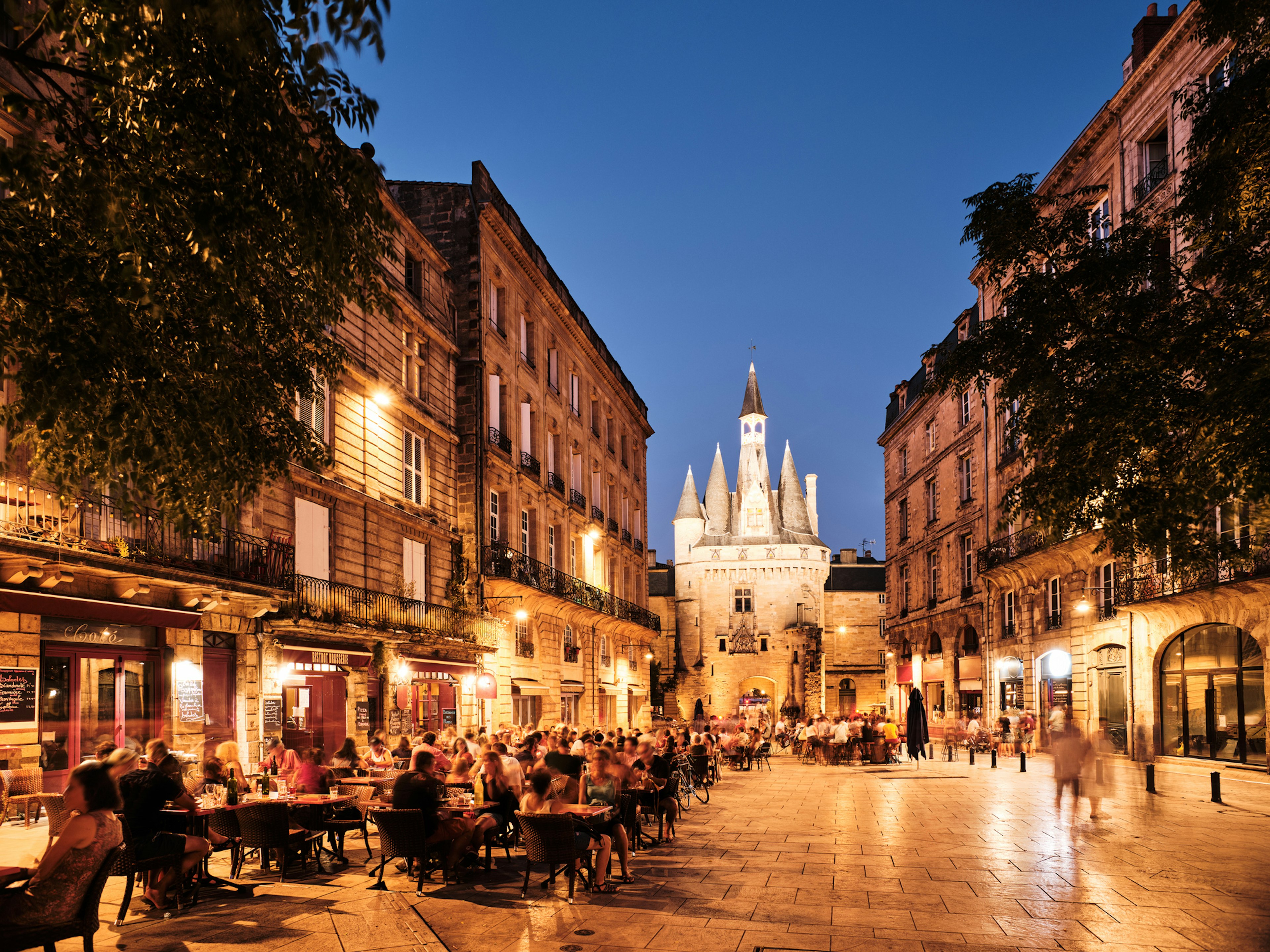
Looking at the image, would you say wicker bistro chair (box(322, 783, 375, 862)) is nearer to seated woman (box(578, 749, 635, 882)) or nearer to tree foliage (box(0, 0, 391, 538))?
seated woman (box(578, 749, 635, 882))

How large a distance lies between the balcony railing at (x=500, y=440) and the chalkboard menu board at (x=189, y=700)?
12.4 m

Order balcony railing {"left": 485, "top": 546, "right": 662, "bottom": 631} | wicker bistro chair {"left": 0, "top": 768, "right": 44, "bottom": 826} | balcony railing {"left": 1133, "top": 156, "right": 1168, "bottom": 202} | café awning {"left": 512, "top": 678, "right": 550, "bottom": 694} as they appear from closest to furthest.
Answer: wicker bistro chair {"left": 0, "top": 768, "right": 44, "bottom": 826} → balcony railing {"left": 1133, "top": 156, "right": 1168, "bottom": 202} → balcony railing {"left": 485, "top": 546, "right": 662, "bottom": 631} → café awning {"left": 512, "top": 678, "right": 550, "bottom": 694}

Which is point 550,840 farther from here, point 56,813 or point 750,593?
point 750,593

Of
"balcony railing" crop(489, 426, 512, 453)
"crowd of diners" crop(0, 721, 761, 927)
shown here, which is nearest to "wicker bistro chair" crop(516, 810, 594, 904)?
"crowd of diners" crop(0, 721, 761, 927)

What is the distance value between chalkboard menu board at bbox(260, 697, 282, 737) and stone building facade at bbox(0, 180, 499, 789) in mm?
34

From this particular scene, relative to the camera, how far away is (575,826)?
9.43 metres

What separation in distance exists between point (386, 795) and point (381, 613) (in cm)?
958

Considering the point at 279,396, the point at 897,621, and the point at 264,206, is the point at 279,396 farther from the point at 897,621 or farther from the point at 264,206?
the point at 897,621

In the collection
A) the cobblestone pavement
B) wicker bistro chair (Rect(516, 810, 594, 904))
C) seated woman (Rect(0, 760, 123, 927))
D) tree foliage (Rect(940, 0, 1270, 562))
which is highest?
tree foliage (Rect(940, 0, 1270, 562))

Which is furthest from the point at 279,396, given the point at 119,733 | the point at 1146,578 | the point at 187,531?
the point at 1146,578

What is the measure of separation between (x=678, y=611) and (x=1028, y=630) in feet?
135

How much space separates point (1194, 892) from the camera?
9109 mm

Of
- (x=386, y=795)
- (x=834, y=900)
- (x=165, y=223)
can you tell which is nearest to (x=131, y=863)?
(x=386, y=795)

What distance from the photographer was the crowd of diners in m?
6.01
